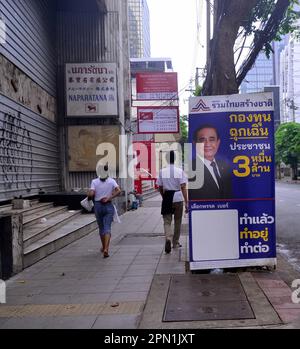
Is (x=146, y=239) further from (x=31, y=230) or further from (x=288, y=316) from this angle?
(x=288, y=316)

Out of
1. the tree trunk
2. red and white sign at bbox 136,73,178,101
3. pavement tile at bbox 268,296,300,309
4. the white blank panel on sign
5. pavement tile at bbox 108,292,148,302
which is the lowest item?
pavement tile at bbox 108,292,148,302

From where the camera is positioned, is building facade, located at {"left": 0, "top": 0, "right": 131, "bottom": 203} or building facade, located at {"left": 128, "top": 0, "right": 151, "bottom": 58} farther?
building facade, located at {"left": 128, "top": 0, "right": 151, "bottom": 58}

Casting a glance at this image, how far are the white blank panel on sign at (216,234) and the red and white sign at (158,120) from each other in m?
12.8

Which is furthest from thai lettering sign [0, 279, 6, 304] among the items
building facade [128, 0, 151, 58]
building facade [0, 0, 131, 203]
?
building facade [128, 0, 151, 58]

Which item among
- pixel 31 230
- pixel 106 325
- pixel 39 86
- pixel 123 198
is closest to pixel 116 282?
pixel 106 325

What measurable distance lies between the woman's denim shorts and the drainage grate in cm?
224

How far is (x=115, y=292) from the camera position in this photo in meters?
6.48

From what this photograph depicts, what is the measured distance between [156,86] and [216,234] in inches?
535

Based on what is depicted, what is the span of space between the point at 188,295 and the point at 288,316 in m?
1.39

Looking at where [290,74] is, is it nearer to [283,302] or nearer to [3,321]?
[283,302]

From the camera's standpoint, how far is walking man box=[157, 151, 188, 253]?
9219 mm

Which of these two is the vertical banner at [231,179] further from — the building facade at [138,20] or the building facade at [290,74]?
the building facade at [290,74]

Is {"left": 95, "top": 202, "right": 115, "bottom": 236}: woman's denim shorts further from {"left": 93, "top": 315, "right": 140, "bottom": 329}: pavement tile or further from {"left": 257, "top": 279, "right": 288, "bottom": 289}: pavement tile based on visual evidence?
{"left": 93, "top": 315, "right": 140, "bottom": 329}: pavement tile

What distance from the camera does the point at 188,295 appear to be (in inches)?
243
